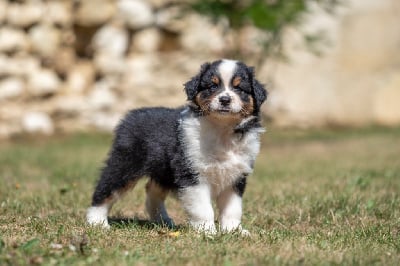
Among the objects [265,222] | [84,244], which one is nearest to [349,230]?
[265,222]

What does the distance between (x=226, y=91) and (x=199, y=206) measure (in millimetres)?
941

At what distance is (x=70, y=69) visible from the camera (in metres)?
19.7

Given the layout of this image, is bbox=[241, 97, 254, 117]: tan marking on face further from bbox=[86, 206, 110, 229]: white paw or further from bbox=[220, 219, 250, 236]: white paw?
bbox=[86, 206, 110, 229]: white paw

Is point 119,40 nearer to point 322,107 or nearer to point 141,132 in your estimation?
point 322,107

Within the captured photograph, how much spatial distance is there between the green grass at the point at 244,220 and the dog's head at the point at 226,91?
1.00 meters

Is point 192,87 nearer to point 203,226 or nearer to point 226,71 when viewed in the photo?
point 226,71

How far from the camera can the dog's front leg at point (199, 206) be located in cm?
609

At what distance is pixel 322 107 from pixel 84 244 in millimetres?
16774

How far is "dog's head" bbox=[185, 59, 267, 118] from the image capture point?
6051 mm

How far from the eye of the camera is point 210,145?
6.26m

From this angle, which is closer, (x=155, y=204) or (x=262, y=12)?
(x=155, y=204)

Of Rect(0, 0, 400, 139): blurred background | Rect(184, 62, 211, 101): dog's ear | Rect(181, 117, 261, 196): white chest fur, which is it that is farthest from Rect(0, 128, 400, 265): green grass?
Rect(0, 0, 400, 139): blurred background

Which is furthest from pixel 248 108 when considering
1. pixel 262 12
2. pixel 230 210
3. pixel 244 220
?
pixel 262 12

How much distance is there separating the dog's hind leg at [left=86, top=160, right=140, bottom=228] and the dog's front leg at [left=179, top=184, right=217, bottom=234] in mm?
797
